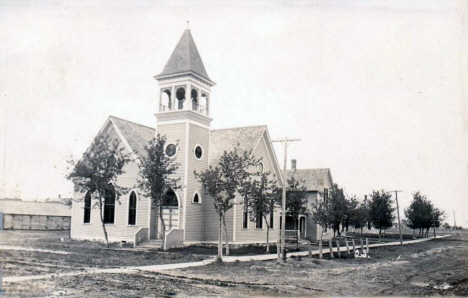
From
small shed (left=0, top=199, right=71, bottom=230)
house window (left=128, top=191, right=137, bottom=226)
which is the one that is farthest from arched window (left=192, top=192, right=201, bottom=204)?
small shed (left=0, top=199, right=71, bottom=230)

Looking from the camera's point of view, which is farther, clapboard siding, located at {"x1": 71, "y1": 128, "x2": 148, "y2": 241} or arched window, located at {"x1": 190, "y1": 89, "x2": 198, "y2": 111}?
arched window, located at {"x1": 190, "y1": 89, "x2": 198, "y2": 111}

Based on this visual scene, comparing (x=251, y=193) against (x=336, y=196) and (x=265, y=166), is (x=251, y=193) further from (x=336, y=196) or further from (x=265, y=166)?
(x=265, y=166)

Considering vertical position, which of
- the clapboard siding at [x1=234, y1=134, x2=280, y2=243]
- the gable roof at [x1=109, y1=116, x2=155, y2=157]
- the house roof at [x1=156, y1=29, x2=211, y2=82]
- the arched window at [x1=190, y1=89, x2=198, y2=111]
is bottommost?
the clapboard siding at [x1=234, y1=134, x2=280, y2=243]

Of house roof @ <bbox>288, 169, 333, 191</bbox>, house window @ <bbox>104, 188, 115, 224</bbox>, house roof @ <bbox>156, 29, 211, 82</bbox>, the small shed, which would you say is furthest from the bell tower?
the small shed

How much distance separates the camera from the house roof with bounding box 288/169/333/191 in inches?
1977

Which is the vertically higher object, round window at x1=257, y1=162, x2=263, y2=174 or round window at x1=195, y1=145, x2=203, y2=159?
round window at x1=195, y1=145, x2=203, y2=159

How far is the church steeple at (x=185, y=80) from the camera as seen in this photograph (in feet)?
102

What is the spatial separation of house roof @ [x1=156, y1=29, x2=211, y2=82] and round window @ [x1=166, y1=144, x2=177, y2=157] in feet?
15.7

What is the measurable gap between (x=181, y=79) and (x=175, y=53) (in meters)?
2.33

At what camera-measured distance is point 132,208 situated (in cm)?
3108

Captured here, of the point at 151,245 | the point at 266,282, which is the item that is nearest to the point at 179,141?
the point at 151,245

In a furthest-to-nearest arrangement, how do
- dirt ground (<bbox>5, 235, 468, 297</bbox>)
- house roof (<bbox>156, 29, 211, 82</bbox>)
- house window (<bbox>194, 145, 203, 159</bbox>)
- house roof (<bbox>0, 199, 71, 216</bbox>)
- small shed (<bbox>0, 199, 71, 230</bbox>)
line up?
house roof (<bbox>0, 199, 71, 216</bbox>)
small shed (<bbox>0, 199, 71, 230</bbox>)
house window (<bbox>194, 145, 203, 159</bbox>)
house roof (<bbox>156, 29, 211, 82</bbox>)
dirt ground (<bbox>5, 235, 468, 297</bbox>)

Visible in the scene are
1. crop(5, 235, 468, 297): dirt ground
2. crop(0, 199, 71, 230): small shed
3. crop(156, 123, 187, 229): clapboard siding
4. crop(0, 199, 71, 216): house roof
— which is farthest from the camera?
crop(0, 199, 71, 216): house roof

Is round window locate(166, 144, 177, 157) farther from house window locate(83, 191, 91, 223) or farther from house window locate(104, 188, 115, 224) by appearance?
house window locate(83, 191, 91, 223)
